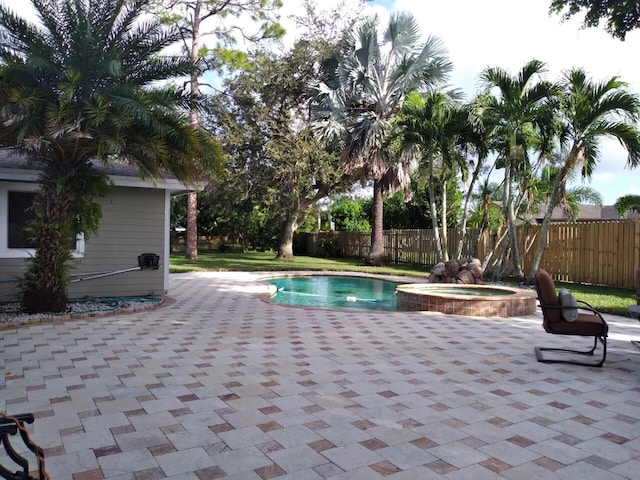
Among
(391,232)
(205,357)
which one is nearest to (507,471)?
(205,357)

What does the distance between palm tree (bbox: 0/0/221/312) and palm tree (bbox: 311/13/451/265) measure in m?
12.3

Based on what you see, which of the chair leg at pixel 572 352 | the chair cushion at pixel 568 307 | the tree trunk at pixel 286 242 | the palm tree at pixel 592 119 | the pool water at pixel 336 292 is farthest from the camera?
the tree trunk at pixel 286 242

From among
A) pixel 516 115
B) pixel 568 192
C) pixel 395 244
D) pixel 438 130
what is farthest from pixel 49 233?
pixel 395 244

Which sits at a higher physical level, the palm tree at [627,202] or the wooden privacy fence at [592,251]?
the palm tree at [627,202]

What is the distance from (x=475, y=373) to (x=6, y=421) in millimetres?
4236

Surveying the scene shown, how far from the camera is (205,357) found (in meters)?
5.55

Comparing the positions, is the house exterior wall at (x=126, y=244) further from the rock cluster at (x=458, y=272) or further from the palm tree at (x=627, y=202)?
the palm tree at (x=627, y=202)

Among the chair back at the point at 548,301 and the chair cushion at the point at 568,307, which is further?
the chair back at the point at 548,301

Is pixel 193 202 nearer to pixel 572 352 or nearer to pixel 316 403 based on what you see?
pixel 572 352

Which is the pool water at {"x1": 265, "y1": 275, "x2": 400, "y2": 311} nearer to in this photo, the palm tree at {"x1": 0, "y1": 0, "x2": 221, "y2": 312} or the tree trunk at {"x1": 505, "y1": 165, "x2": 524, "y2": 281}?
the tree trunk at {"x1": 505, "y1": 165, "x2": 524, "y2": 281}

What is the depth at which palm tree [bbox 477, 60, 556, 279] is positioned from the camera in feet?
40.6

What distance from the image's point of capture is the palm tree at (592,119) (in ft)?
36.6

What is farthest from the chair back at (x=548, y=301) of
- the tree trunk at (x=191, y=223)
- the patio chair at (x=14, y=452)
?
the tree trunk at (x=191, y=223)

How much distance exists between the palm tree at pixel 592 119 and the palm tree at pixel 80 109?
878cm
